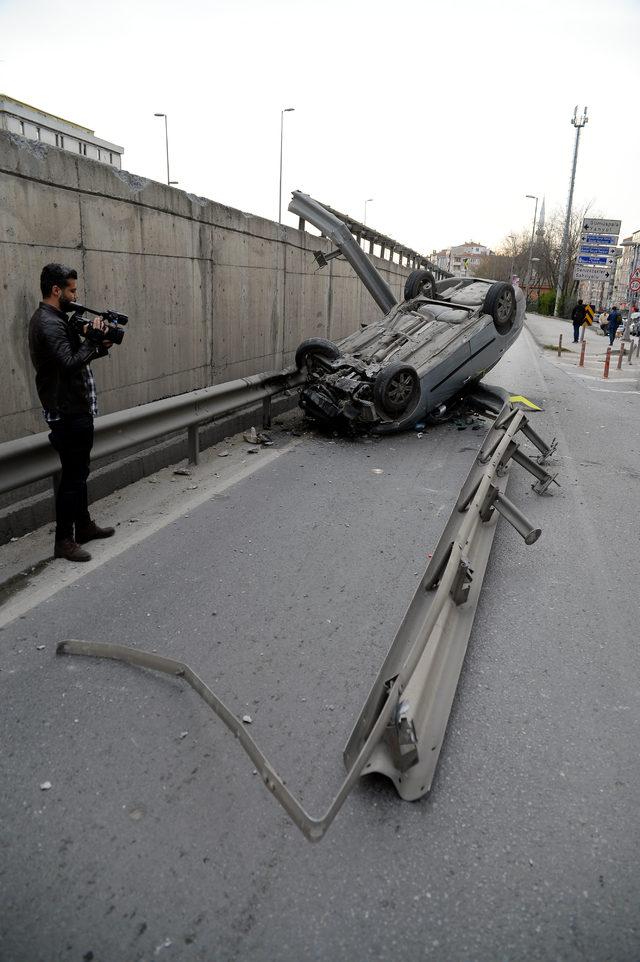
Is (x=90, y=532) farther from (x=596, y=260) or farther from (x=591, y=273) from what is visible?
(x=591, y=273)

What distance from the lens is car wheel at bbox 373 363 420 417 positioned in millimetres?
7852

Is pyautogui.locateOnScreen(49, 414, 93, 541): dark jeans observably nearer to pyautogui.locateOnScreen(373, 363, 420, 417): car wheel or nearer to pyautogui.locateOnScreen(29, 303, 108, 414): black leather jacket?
pyautogui.locateOnScreen(29, 303, 108, 414): black leather jacket

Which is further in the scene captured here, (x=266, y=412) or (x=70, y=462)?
(x=266, y=412)

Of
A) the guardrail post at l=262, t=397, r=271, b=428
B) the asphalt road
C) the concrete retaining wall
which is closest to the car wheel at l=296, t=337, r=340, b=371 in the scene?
the guardrail post at l=262, t=397, r=271, b=428

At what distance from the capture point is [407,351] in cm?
873

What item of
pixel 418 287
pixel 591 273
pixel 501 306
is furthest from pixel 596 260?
pixel 501 306

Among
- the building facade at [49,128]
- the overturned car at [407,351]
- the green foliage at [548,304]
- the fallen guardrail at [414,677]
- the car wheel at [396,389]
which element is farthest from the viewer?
the green foliage at [548,304]

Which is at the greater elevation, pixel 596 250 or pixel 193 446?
pixel 596 250

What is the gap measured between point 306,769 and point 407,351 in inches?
272

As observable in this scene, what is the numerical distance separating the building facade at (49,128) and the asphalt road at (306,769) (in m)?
46.6

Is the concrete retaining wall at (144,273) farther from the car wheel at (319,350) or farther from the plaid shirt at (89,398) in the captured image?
the car wheel at (319,350)

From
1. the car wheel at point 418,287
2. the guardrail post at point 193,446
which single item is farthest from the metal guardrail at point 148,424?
the car wheel at point 418,287

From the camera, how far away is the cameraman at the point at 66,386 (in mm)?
4047

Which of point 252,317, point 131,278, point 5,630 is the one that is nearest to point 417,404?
point 252,317
